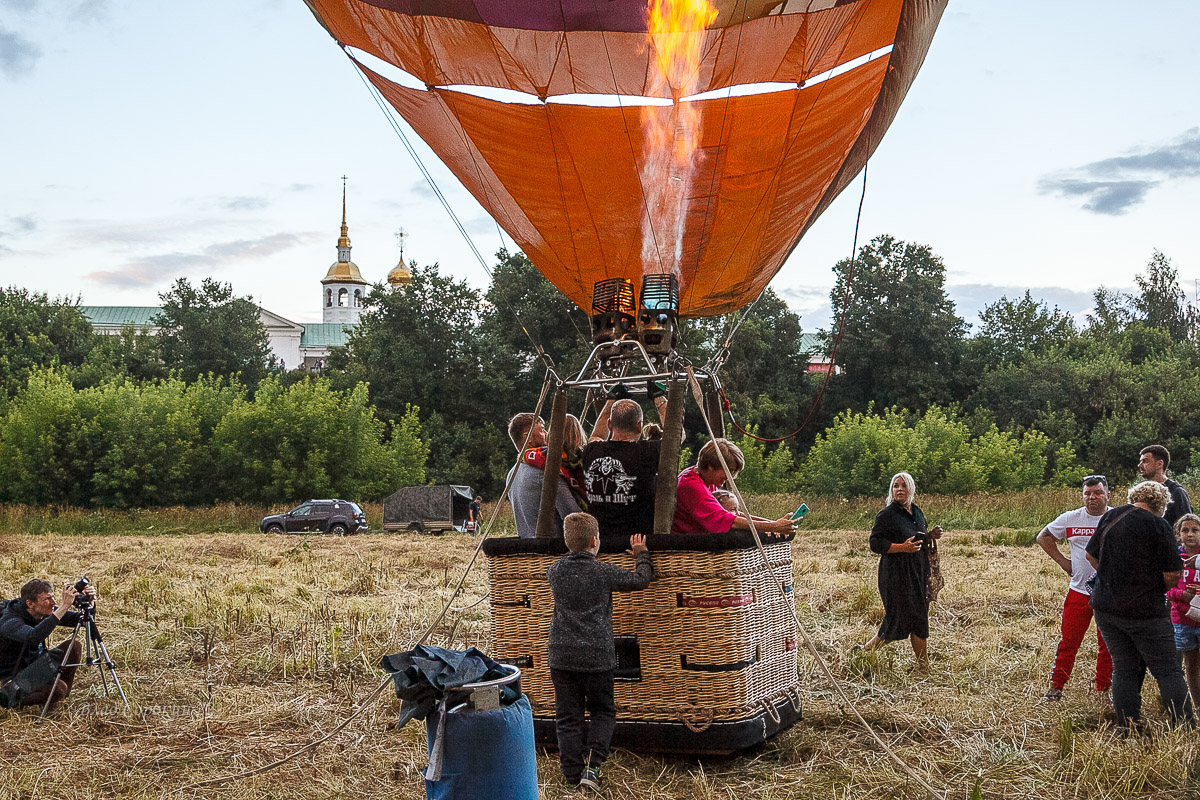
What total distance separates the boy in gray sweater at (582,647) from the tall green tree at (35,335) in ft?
138

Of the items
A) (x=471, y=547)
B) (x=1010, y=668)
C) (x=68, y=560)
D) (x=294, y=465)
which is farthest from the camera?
(x=294, y=465)


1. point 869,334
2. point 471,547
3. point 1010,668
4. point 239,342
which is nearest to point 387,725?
point 1010,668

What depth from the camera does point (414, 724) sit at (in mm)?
4750

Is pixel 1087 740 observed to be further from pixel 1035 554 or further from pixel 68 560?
pixel 68 560

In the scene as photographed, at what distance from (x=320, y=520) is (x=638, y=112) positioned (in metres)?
18.2

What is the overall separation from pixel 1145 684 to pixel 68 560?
1040 centimetres

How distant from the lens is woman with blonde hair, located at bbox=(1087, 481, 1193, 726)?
4.24 m

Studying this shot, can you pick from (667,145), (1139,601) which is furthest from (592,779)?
(667,145)

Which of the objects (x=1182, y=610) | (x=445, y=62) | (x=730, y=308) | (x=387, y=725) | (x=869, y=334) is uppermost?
(x=869, y=334)

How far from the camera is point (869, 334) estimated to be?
40.3 metres

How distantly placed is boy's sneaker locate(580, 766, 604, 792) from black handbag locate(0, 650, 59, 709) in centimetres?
280

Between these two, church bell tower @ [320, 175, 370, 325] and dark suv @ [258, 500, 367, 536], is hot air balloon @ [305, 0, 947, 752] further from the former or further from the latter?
church bell tower @ [320, 175, 370, 325]

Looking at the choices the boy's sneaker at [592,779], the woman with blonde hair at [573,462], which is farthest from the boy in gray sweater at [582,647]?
the woman with blonde hair at [573,462]

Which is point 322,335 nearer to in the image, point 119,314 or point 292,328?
point 292,328
